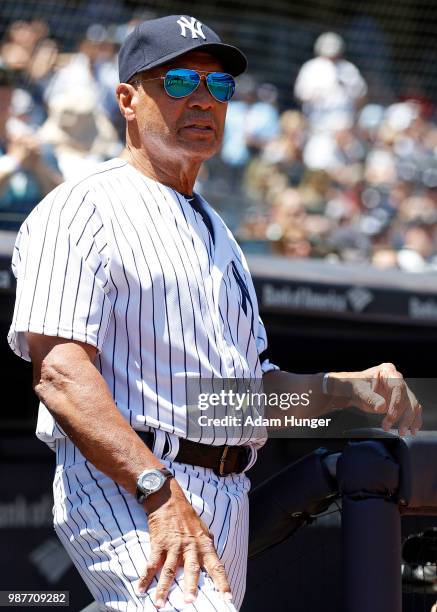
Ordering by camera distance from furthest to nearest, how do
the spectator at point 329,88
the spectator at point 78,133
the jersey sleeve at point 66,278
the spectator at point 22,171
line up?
the spectator at point 329,88, the spectator at point 78,133, the spectator at point 22,171, the jersey sleeve at point 66,278

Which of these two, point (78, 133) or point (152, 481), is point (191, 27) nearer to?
point (152, 481)

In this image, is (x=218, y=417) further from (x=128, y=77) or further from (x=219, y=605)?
(x=128, y=77)

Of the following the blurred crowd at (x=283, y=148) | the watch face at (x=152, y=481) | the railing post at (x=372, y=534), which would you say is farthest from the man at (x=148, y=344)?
the blurred crowd at (x=283, y=148)

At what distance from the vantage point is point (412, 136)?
941cm

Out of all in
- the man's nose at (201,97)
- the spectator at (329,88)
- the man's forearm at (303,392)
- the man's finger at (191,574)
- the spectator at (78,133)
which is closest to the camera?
the man's finger at (191,574)

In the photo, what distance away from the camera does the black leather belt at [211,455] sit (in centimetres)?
183

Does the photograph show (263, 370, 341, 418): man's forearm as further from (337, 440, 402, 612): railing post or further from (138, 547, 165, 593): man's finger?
(138, 547, 165, 593): man's finger

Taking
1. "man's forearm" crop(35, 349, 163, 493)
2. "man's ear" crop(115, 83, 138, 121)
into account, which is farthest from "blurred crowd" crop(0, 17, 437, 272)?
"man's forearm" crop(35, 349, 163, 493)

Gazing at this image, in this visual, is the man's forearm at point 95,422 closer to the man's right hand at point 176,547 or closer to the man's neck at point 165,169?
the man's right hand at point 176,547

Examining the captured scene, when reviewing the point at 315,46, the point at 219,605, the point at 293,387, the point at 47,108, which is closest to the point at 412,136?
the point at 315,46

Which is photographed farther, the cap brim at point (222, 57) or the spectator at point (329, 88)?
the spectator at point (329, 88)

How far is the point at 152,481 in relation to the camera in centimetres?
169

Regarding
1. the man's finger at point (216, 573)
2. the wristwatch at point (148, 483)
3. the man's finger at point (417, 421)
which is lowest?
the man's finger at point (216, 573)

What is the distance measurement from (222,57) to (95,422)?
77 centimetres
